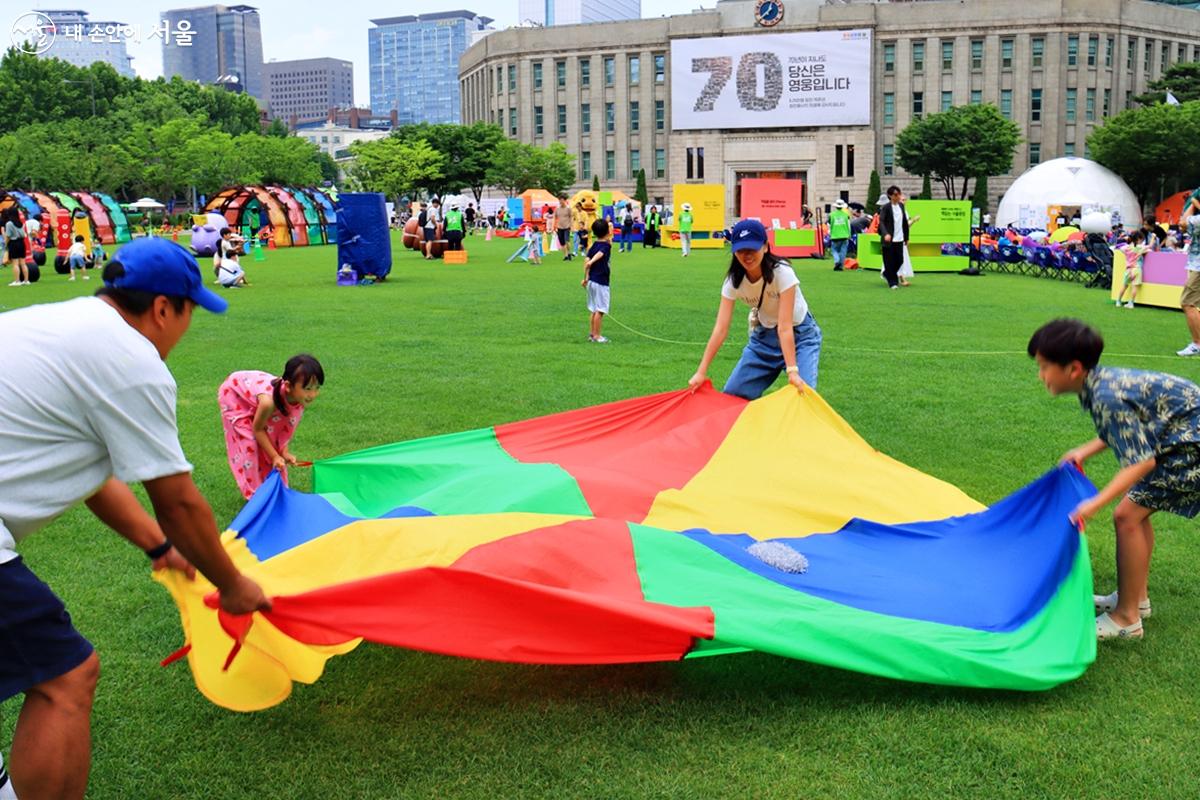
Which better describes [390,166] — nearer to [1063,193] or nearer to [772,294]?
[1063,193]

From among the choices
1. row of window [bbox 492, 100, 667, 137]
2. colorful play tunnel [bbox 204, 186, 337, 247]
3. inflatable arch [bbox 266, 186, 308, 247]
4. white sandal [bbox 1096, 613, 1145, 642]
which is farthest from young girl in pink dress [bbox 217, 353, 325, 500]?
row of window [bbox 492, 100, 667, 137]

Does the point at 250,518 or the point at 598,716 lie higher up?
the point at 250,518

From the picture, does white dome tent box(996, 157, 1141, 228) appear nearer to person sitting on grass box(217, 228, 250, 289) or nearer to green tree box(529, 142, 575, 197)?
green tree box(529, 142, 575, 197)

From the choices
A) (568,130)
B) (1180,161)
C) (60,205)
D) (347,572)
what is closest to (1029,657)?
(347,572)

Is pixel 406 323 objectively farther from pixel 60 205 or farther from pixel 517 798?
pixel 60 205

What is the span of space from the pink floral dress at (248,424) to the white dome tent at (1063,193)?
5458 cm

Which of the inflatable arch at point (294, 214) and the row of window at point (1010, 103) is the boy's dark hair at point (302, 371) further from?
the row of window at point (1010, 103)

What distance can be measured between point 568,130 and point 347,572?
8415cm

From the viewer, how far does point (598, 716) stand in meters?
4.01

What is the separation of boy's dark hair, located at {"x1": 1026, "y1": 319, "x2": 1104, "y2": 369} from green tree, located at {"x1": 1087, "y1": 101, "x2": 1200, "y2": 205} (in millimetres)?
64228

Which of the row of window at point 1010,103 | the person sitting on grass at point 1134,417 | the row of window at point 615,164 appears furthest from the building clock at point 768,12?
the person sitting on grass at point 1134,417

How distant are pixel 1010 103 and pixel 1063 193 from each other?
71.5 ft

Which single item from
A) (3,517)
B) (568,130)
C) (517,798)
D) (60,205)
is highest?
(568,130)

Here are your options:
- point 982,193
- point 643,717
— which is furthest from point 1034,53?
point 643,717
